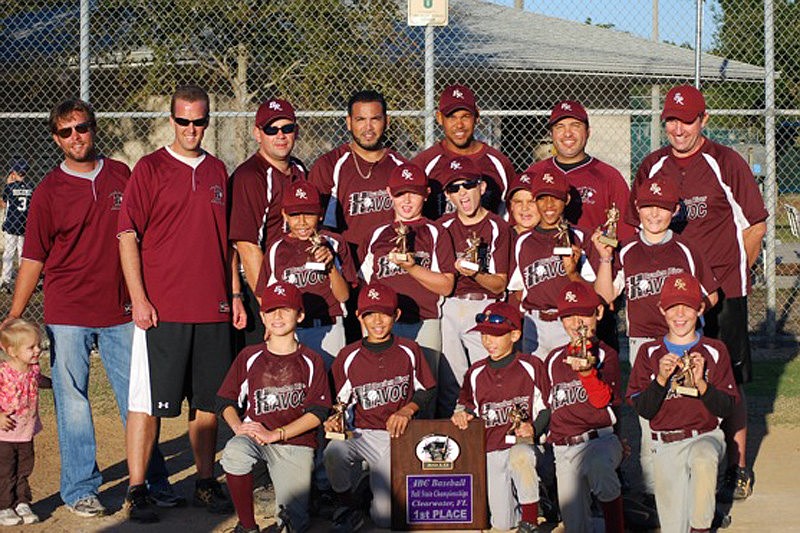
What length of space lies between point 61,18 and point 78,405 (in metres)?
9.76

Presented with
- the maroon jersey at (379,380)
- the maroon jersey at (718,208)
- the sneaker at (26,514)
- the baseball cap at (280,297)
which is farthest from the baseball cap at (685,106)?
the sneaker at (26,514)

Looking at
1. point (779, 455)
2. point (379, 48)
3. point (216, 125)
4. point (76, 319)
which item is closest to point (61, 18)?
point (216, 125)

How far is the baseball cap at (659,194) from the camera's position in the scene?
5871 mm

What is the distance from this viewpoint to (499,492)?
5.84m

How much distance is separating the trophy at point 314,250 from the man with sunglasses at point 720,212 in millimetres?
1691

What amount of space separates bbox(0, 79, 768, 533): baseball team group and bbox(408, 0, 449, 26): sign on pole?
7.55 feet

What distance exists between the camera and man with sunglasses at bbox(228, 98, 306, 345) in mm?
6309

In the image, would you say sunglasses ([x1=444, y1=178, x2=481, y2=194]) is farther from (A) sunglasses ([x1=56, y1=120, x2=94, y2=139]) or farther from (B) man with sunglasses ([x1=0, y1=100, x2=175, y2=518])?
(A) sunglasses ([x1=56, y1=120, x2=94, y2=139])

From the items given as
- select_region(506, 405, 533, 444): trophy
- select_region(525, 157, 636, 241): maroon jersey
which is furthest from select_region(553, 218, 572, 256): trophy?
select_region(506, 405, 533, 444): trophy

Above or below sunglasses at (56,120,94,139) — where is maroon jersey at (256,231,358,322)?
below

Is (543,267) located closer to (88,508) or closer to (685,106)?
(685,106)

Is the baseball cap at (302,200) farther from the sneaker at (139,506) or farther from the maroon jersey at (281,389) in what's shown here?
the sneaker at (139,506)

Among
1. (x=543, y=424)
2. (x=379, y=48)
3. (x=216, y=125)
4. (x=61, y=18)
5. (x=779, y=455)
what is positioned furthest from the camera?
(x=61, y=18)

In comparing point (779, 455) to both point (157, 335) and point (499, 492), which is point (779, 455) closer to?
point (499, 492)
